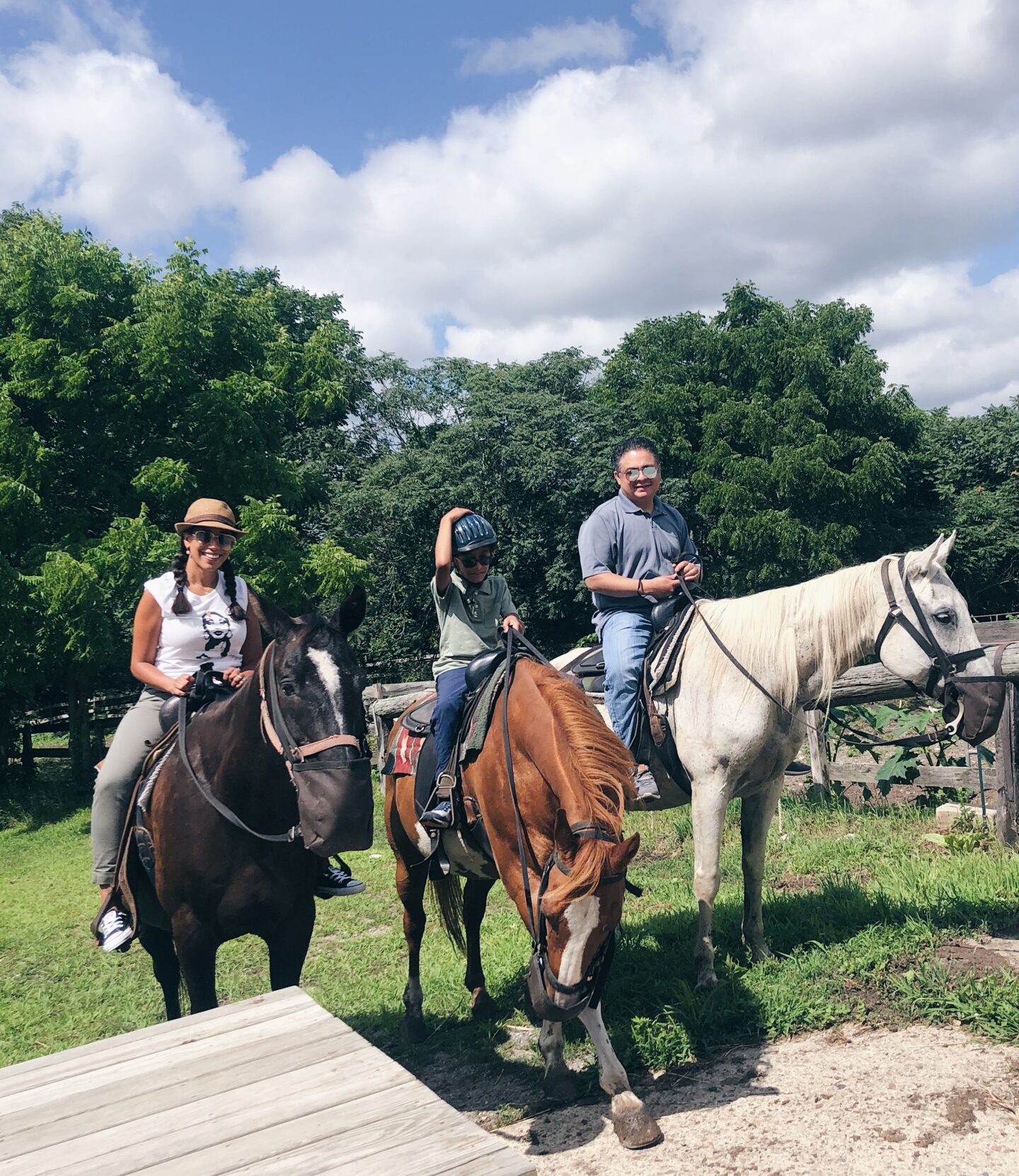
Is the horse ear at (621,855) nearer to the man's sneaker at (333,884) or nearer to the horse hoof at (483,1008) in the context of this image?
the man's sneaker at (333,884)

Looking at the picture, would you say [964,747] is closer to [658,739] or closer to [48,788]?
[658,739]

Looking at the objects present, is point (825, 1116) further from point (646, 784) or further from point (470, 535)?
point (470, 535)

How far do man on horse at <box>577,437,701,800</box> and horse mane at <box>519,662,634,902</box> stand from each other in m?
1.47

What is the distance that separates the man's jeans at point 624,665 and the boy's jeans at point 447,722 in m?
1.15

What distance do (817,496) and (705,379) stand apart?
22.4ft

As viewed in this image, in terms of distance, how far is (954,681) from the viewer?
4.55 meters

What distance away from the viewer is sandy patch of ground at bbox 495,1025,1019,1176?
3166 millimetres

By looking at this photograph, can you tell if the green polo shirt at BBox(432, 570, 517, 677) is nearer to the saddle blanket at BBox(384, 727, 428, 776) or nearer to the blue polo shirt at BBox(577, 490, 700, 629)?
the saddle blanket at BBox(384, 727, 428, 776)

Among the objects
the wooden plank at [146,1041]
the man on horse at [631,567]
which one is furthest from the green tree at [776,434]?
the wooden plank at [146,1041]

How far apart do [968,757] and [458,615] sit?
5890mm

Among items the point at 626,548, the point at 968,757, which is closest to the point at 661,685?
the point at 626,548

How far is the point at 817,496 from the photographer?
28.5 m

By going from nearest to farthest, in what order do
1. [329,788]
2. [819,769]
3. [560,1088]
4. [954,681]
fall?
[329,788]
[560,1088]
[954,681]
[819,769]

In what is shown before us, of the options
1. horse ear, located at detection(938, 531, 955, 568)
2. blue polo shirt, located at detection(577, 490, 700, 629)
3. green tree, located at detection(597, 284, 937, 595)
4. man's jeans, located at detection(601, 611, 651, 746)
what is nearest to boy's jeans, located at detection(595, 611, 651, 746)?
man's jeans, located at detection(601, 611, 651, 746)
